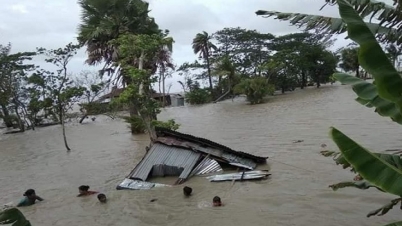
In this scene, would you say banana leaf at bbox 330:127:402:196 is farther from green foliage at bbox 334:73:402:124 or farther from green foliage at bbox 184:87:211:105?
green foliage at bbox 184:87:211:105

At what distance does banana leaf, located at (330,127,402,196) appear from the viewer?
2.22 meters

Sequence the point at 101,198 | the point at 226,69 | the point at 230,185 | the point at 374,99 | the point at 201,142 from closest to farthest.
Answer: the point at 374,99
the point at 101,198
the point at 230,185
the point at 201,142
the point at 226,69

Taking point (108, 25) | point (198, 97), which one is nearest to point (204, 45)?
point (198, 97)

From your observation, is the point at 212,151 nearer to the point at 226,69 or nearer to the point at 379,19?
the point at 379,19

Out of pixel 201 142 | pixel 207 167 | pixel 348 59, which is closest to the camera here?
pixel 207 167

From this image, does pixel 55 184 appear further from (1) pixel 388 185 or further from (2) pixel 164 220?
(1) pixel 388 185

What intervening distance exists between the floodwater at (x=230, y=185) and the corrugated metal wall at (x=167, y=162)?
A: 2.43 feet

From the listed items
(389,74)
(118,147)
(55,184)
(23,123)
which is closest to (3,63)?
(23,123)

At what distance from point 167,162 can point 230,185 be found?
2342mm

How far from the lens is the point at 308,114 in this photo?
82.0 feet

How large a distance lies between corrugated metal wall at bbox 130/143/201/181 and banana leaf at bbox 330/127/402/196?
999 cm

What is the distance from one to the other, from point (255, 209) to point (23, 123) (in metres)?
34.7

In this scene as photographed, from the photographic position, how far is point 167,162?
1237cm

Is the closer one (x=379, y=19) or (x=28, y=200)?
(x=379, y=19)
